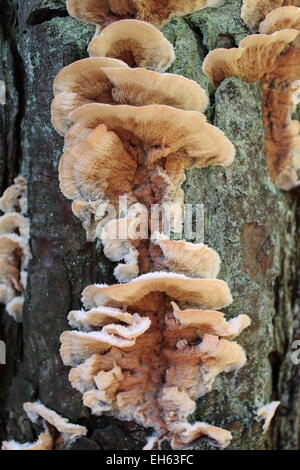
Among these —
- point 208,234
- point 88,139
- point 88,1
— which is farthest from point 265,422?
point 88,1

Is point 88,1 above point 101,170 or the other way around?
above

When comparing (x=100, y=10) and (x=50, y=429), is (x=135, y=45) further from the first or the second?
(x=50, y=429)

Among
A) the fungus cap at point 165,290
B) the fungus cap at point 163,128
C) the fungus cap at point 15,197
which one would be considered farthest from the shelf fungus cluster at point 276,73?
the fungus cap at point 15,197

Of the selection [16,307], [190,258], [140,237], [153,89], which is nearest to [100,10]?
[153,89]

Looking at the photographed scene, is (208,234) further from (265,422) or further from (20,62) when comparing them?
(20,62)

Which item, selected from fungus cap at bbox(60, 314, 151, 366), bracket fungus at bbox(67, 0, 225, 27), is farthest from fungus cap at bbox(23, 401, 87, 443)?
bracket fungus at bbox(67, 0, 225, 27)

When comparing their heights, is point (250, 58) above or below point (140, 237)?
above

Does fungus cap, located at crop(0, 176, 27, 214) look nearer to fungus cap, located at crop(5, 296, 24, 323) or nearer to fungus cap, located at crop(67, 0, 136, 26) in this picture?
fungus cap, located at crop(5, 296, 24, 323)
